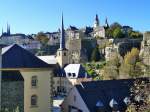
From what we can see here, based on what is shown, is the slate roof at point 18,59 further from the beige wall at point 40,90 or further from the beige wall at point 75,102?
the beige wall at point 75,102

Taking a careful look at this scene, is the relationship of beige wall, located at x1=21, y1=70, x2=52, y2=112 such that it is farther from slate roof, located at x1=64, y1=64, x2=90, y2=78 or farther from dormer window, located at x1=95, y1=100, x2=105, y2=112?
slate roof, located at x1=64, y1=64, x2=90, y2=78

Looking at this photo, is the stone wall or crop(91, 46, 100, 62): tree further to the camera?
crop(91, 46, 100, 62): tree

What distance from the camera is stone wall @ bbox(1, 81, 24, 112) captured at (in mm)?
24355

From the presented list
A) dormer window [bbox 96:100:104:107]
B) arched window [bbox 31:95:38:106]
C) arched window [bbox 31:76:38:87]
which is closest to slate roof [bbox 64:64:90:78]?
dormer window [bbox 96:100:104:107]

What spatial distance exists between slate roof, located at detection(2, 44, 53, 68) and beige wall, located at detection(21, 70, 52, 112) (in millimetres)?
433

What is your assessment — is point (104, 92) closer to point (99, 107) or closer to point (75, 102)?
point (99, 107)

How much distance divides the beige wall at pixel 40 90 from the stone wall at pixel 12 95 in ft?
1.26

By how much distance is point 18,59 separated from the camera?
25359 mm

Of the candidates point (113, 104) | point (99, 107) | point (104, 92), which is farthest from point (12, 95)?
point (104, 92)

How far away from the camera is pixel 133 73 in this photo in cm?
5562

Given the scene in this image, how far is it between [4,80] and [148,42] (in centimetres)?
5592

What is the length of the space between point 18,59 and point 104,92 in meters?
6.58

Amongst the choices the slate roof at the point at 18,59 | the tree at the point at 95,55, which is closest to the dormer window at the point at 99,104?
the slate roof at the point at 18,59

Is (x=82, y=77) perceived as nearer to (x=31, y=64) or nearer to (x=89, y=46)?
(x=31, y=64)
